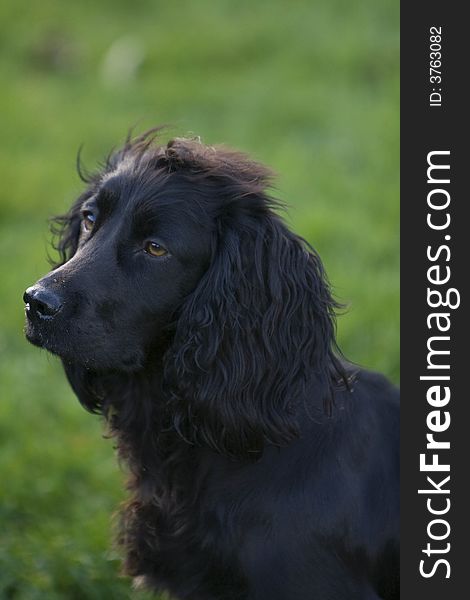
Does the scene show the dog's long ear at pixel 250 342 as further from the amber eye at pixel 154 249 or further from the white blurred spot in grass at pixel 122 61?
the white blurred spot in grass at pixel 122 61

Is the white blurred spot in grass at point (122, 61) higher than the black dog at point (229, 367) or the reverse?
higher

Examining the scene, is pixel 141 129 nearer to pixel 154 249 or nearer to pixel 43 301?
pixel 154 249

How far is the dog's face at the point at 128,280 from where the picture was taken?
3.18 metres

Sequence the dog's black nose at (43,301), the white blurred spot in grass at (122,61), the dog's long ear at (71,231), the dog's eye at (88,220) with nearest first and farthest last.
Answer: the dog's black nose at (43,301)
the dog's eye at (88,220)
the dog's long ear at (71,231)
the white blurred spot in grass at (122,61)

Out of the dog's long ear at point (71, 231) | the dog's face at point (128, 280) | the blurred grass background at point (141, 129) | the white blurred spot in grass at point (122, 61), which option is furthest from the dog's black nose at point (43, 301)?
the white blurred spot in grass at point (122, 61)

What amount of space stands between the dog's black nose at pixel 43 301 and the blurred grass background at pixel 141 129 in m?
1.12

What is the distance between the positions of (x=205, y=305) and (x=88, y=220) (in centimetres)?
61

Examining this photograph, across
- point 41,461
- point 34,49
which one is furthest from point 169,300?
point 34,49

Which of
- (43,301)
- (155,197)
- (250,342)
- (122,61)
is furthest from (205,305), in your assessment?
(122,61)

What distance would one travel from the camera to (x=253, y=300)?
10.8 ft

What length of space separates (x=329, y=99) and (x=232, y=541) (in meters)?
6.49

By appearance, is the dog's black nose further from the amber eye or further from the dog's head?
the amber eye

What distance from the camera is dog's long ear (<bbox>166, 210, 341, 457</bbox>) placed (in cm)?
326

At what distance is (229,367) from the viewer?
10.8ft
